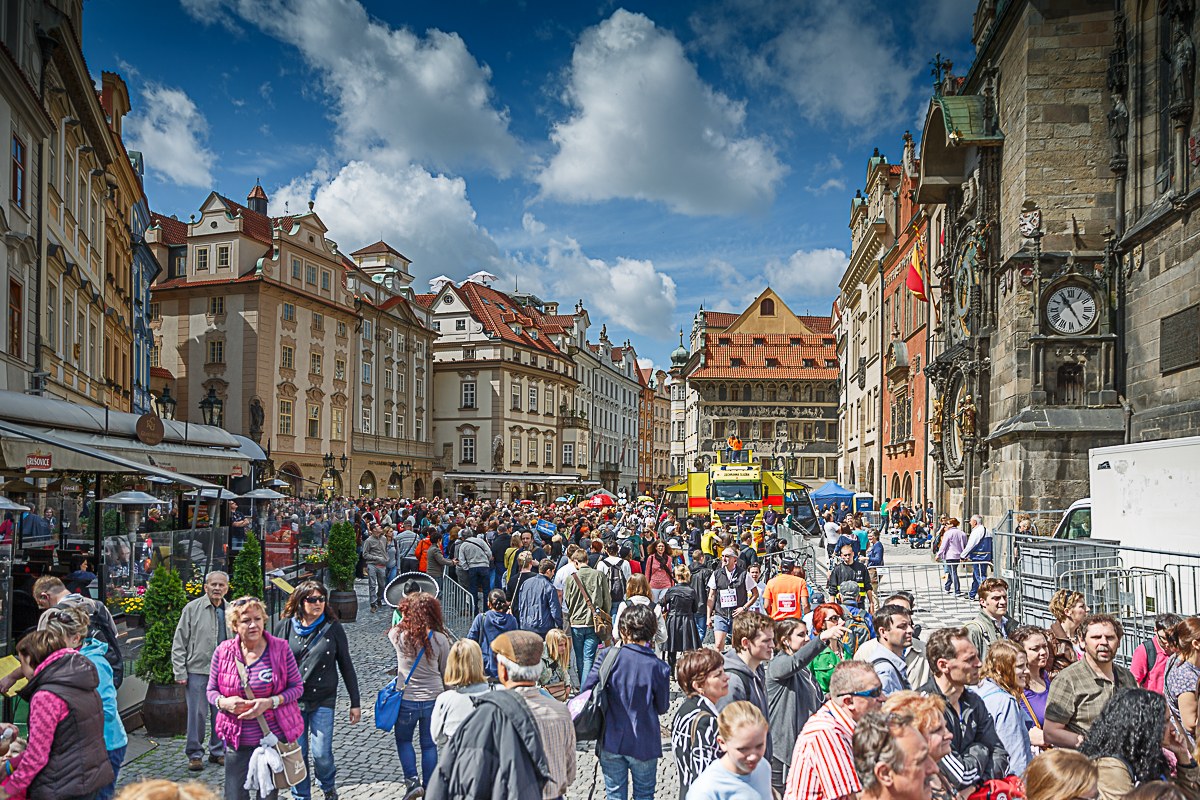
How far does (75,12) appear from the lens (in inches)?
883

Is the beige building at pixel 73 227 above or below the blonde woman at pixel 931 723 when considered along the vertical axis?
above

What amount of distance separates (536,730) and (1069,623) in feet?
15.5

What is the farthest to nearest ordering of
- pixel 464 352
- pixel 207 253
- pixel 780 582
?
pixel 464 352, pixel 207 253, pixel 780 582

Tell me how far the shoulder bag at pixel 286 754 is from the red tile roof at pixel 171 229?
149ft

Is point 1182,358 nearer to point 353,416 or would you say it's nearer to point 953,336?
point 953,336

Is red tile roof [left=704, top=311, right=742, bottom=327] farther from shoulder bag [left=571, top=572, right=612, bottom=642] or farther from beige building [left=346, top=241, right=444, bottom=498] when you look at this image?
shoulder bag [left=571, top=572, right=612, bottom=642]

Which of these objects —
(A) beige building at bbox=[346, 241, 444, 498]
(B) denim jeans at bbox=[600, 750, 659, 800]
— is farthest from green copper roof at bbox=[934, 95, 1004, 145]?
(A) beige building at bbox=[346, 241, 444, 498]

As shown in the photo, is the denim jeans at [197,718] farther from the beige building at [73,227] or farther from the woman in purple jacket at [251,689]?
the beige building at [73,227]

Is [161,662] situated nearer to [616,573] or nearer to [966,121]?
[616,573]

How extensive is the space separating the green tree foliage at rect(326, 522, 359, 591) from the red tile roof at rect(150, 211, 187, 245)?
35.8 metres

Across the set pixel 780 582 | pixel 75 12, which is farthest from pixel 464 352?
pixel 780 582

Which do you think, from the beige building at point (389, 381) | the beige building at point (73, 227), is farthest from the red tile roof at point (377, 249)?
the beige building at point (73, 227)

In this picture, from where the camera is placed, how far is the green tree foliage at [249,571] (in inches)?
403

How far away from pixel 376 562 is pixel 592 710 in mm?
12818
